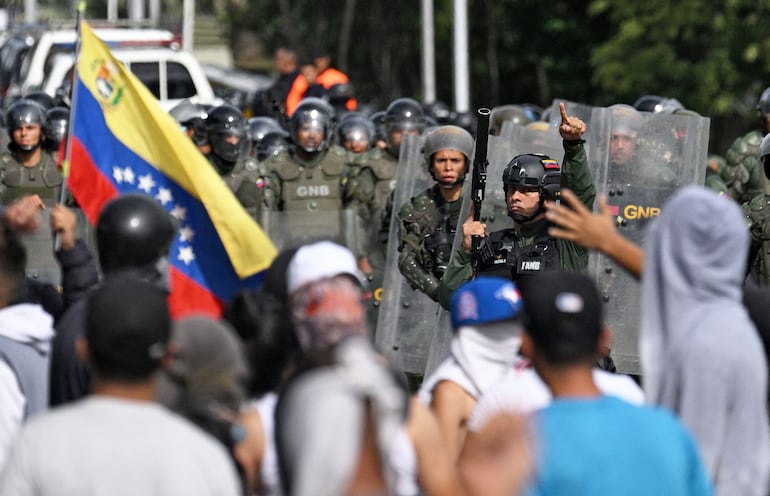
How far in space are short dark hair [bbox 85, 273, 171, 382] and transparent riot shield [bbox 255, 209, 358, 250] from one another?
7229 millimetres

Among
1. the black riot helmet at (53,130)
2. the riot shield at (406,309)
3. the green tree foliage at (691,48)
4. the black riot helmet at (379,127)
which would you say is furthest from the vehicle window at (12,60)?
the riot shield at (406,309)

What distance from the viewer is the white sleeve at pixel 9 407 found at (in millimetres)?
5051

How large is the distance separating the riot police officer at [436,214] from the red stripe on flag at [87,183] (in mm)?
2881

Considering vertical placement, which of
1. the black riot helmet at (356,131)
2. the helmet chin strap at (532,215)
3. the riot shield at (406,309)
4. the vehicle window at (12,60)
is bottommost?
the riot shield at (406,309)

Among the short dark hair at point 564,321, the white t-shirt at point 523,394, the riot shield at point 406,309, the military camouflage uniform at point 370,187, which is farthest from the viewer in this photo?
the military camouflage uniform at point 370,187

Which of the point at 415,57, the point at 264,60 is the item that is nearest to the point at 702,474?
the point at 415,57

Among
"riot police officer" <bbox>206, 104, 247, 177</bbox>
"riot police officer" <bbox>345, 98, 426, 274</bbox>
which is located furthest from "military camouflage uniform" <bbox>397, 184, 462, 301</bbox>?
"riot police officer" <bbox>206, 104, 247, 177</bbox>

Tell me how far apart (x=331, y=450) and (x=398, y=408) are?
22cm

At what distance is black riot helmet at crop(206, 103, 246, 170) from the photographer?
42.6ft

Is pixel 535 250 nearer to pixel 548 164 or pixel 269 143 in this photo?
pixel 548 164

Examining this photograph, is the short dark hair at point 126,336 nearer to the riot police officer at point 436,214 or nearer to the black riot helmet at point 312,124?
the riot police officer at point 436,214

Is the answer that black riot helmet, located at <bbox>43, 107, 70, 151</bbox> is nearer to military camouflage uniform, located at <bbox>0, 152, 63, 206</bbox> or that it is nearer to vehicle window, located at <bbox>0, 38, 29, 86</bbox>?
military camouflage uniform, located at <bbox>0, 152, 63, 206</bbox>

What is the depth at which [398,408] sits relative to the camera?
165 inches

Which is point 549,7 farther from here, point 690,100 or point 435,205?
point 435,205
